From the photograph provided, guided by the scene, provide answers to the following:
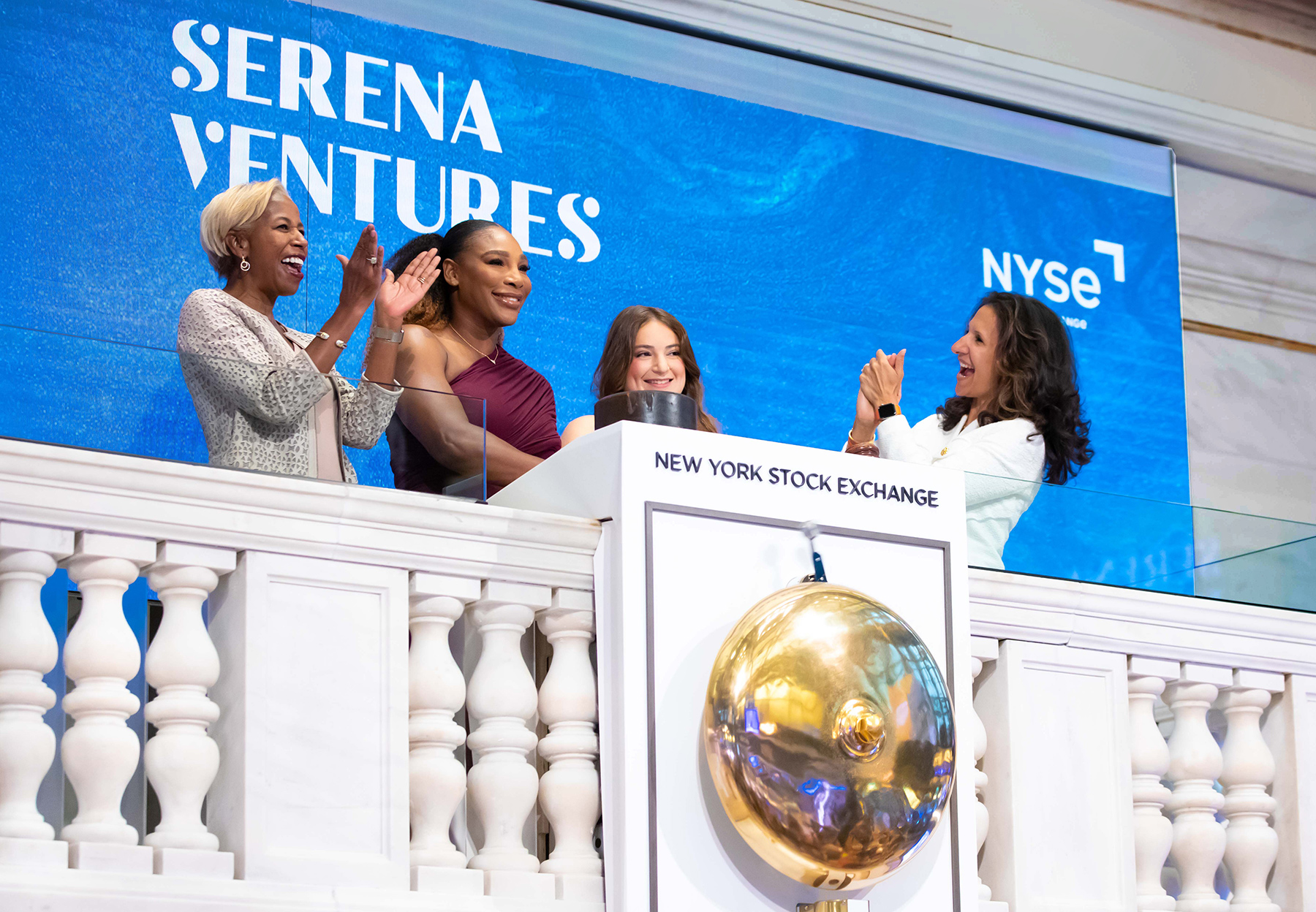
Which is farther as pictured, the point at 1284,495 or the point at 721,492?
the point at 1284,495

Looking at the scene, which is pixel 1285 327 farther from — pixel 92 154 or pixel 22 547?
pixel 22 547

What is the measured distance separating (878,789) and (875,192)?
3863 millimetres

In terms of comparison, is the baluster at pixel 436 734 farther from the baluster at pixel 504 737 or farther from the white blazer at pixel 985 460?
the white blazer at pixel 985 460

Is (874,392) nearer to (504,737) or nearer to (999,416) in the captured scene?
(999,416)

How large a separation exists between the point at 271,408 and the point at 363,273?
935 mm

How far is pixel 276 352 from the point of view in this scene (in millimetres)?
2688

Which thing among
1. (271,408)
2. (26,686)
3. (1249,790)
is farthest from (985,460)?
(26,686)

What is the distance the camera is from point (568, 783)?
2398 millimetres

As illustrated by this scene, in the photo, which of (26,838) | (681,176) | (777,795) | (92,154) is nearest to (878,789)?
(777,795)

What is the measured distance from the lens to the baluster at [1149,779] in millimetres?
2998

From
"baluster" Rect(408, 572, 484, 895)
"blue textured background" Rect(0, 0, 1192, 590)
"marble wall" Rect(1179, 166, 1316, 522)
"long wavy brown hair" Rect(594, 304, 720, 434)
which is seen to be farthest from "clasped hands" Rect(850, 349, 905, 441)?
"marble wall" Rect(1179, 166, 1316, 522)

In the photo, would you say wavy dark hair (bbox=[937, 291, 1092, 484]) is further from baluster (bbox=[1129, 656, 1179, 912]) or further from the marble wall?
the marble wall

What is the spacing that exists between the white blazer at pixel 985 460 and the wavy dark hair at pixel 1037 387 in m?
0.05

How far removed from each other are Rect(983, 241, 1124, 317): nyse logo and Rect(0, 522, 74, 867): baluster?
427 cm
